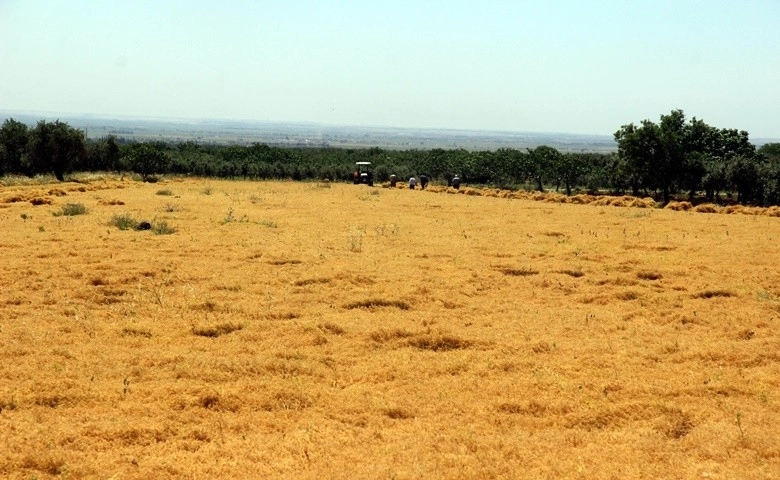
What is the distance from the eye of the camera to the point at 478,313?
1180 centimetres

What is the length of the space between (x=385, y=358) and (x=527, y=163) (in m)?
76.6

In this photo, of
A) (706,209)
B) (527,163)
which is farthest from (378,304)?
(527,163)

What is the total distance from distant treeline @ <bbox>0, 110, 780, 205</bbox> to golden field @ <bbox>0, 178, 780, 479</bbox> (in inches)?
1195

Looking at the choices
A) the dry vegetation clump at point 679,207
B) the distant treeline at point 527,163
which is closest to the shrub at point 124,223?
the dry vegetation clump at point 679,207

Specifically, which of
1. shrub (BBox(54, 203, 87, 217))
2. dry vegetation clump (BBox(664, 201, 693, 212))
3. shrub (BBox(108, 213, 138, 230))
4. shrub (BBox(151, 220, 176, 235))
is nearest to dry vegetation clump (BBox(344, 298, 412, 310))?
shrub (BBox(151, 220, 176, 235))

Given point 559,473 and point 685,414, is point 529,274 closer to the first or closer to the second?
point 685,414

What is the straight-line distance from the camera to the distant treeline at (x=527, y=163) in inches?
1855

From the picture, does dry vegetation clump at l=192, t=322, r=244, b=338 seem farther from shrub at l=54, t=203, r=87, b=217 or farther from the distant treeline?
the distant treeline

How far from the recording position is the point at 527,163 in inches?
3263

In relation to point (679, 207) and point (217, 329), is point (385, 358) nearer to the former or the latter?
point (217, 329)

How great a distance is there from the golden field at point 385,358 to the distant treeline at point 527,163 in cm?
3036

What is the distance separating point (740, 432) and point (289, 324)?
6761 millimetres

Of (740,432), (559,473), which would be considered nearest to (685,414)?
(740,432)

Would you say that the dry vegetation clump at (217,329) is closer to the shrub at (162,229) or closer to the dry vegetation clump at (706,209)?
the shrub at (162,229)
